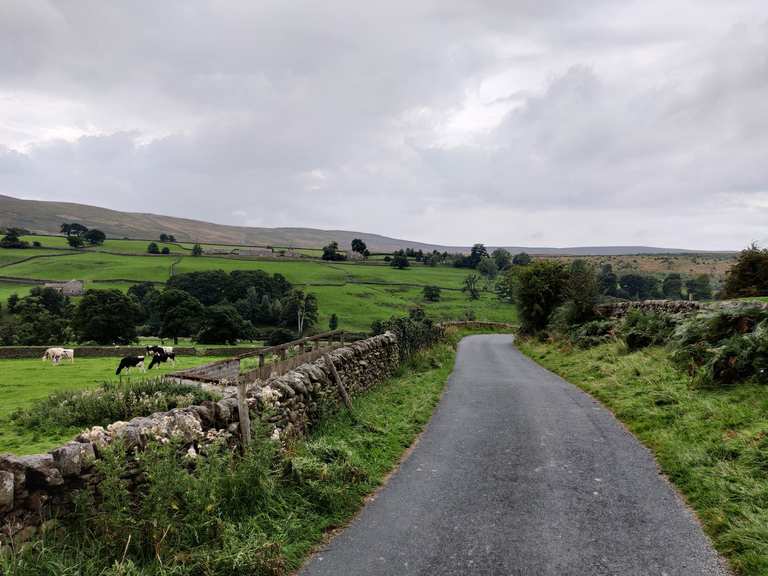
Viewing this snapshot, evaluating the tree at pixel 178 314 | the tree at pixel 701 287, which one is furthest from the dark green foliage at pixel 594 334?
the tree at pixel 701 287

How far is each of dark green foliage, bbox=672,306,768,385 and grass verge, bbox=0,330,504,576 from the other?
8.59 meters

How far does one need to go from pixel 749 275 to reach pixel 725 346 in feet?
48.2

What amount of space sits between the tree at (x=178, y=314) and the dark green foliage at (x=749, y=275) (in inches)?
2612

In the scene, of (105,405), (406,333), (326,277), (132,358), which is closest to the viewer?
(105,405)

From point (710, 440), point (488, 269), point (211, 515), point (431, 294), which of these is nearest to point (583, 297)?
point (710, 440)

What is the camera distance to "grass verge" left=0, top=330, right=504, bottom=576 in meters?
4.56

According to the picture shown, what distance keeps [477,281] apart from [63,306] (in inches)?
3634

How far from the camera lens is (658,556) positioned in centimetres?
532

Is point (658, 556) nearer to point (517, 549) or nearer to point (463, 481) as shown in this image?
point (517, 549)

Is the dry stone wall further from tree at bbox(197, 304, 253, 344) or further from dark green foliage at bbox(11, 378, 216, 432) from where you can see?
tree at bbox(197, 304, 253, 344)

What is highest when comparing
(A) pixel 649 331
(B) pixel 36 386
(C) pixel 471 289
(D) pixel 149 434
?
(A) pixel 649 331

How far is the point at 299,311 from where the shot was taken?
83.2 meters

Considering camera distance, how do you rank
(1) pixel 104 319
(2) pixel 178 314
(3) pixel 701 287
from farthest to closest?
(3) pixel 701 287 → (2) pixel 178 314 → (1) pixel 104 319

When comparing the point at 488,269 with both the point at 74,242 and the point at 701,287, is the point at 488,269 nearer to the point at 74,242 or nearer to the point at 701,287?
the point at 701,287
